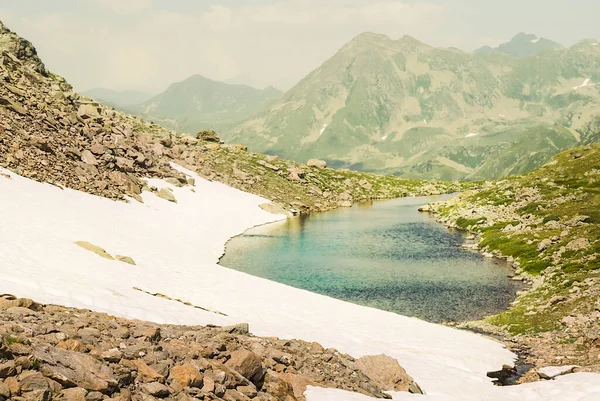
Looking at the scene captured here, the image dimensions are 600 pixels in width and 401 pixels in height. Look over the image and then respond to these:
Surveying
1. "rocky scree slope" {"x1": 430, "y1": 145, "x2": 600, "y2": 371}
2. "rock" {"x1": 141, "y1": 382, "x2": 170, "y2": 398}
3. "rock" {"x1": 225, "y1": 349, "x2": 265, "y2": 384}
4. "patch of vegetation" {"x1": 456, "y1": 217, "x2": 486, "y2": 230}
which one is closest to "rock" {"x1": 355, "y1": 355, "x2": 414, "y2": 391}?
"rock" {"x1": 225, "y1": 349, "x2": 265, "y2": 384}

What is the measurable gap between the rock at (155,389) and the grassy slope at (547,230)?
35351 mm

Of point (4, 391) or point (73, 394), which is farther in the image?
point (73, 394)

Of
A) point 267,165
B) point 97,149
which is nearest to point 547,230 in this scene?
point 97,149

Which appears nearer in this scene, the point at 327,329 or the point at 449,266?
the point at 327,329

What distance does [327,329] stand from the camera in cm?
3631

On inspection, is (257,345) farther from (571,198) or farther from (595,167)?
(595,167)

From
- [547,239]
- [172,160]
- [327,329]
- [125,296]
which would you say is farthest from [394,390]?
[172,160]

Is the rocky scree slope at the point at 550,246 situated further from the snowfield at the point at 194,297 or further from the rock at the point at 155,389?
the rock at the point at 155,389

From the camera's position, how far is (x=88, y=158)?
84188 millimetres

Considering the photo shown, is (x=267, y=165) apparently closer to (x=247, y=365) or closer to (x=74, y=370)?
(x=247, y=365)

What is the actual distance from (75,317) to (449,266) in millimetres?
58516

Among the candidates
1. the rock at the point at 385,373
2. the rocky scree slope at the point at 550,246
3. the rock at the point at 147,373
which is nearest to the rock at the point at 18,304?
the rock at the point at 147,373

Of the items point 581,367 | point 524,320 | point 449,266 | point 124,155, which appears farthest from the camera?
point 124,155

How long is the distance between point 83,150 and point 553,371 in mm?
82670
